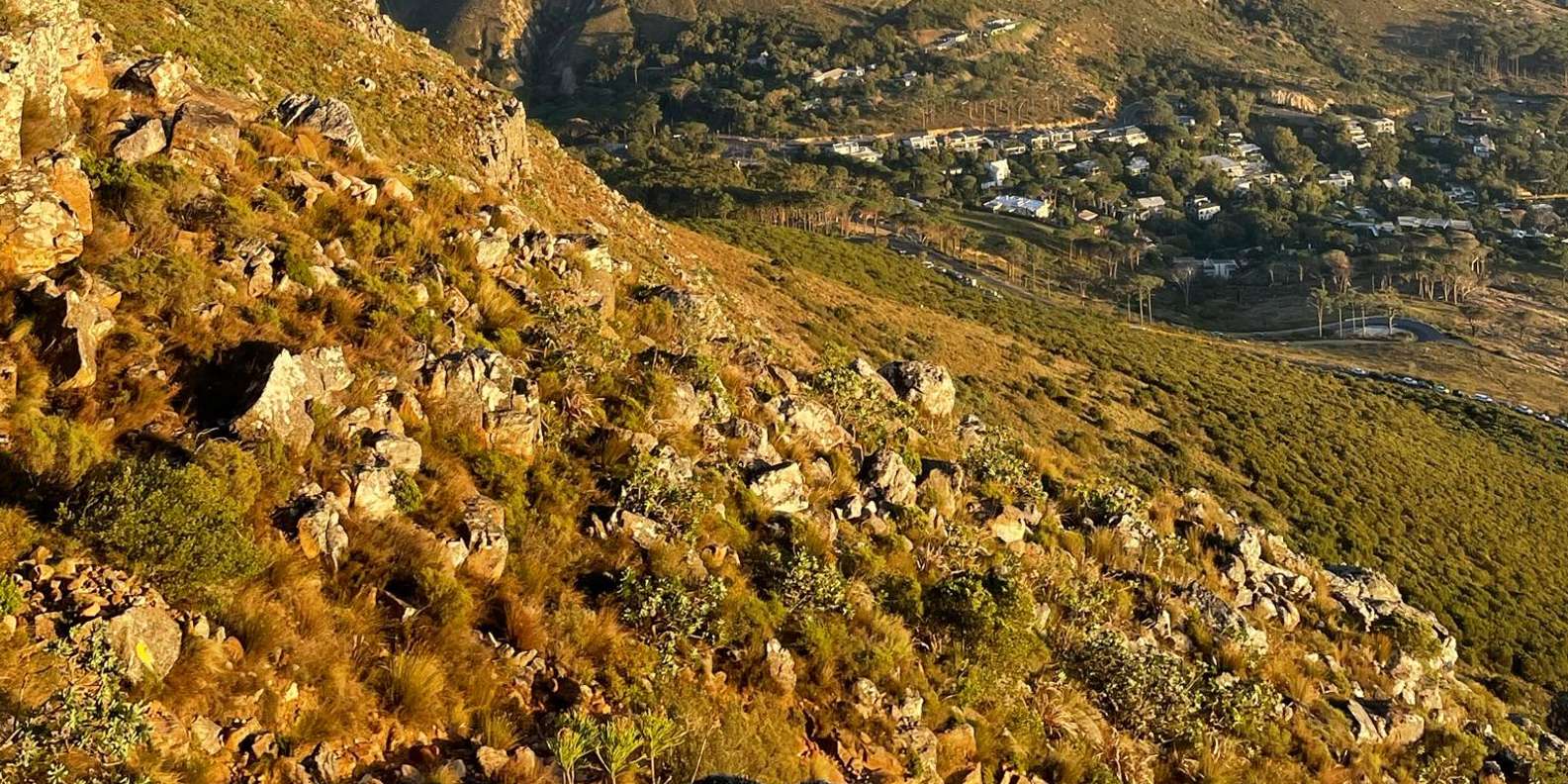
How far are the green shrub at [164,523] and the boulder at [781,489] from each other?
5.12 metres

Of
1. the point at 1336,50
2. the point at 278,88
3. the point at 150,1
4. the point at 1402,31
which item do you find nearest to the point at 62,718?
the point at 278,88

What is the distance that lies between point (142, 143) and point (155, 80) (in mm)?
1949

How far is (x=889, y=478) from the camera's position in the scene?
37.0ft

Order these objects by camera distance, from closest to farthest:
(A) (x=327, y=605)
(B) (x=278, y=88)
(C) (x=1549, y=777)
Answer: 1. (A) (x=327, y=605)
2. (C) (x=1549, y=777)
3. (B) (x=278, y=88)

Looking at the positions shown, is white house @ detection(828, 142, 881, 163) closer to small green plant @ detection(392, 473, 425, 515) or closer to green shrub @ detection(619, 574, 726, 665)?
green shrub @ detection(619, 574, 726, 665)

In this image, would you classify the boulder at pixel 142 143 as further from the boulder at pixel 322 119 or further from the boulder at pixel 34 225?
the boulder at pixel 322 119

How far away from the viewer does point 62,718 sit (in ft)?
13.3

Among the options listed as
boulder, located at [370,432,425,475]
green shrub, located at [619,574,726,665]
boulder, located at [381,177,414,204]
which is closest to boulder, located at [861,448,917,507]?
green shrub, located at [619,574,726,665]

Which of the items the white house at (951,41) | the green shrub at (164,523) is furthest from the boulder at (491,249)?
the white house at (951,41)

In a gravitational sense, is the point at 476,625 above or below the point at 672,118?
above

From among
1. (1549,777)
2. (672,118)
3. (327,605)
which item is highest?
(327,605)

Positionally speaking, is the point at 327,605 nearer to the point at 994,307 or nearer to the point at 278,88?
the point at 278,88

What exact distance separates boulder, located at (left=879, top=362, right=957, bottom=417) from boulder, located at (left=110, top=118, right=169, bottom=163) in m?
11.6

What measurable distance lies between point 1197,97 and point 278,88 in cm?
16771
